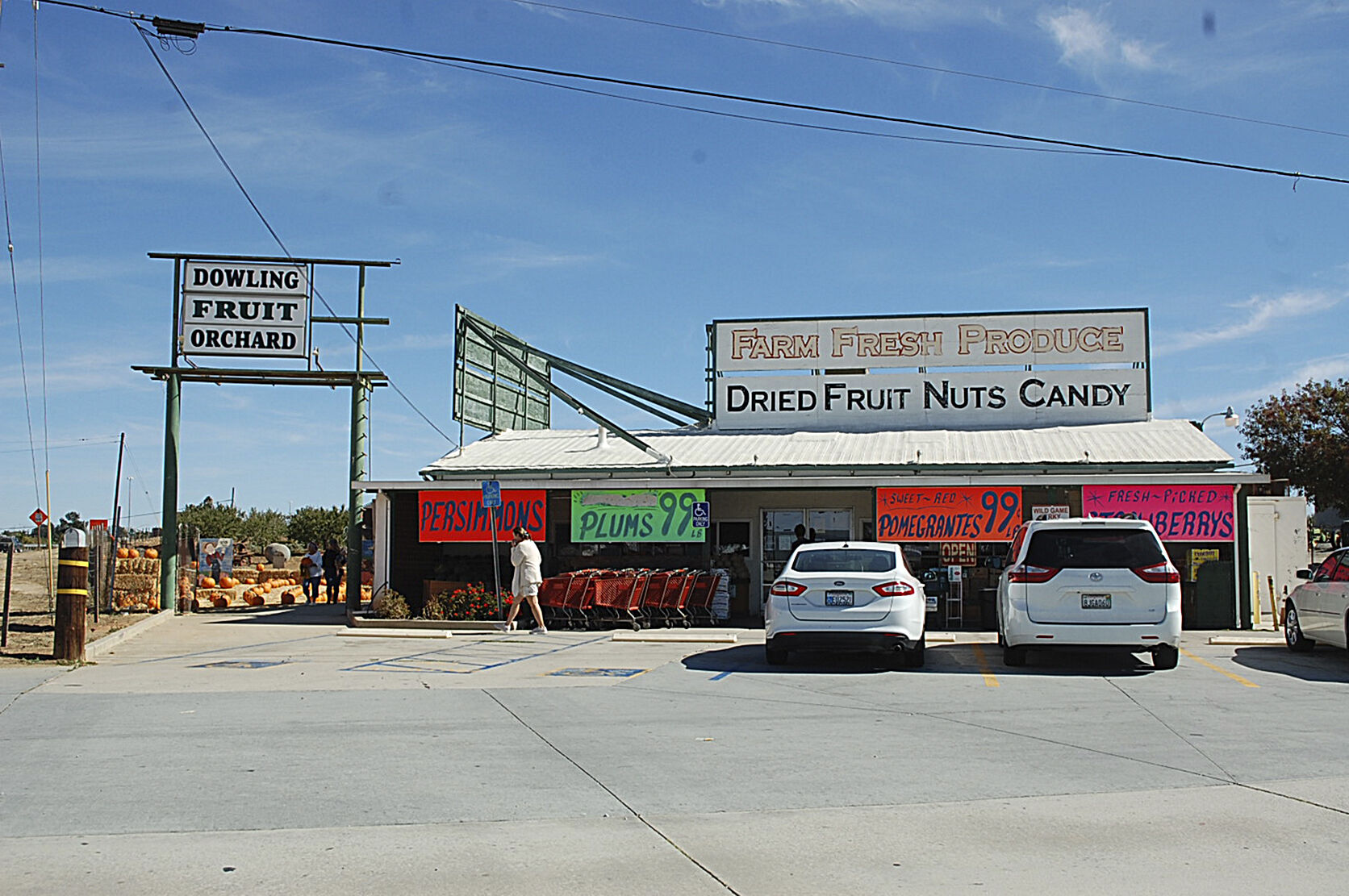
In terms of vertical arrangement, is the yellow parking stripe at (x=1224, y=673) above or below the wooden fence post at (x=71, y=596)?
below

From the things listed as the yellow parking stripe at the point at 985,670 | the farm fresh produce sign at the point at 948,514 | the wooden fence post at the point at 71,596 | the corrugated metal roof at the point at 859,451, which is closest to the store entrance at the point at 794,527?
the corrugated metal roof at the point at 859,451

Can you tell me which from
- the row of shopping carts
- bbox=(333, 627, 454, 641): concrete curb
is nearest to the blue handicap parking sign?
the row of shopping carts

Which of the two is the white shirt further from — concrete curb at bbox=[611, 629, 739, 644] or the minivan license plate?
the minivan license plate

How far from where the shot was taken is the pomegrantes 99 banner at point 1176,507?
21578 mm

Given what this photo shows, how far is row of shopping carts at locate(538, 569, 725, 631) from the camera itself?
2234 cm

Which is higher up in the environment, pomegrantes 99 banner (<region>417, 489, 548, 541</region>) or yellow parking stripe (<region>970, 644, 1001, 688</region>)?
pomegrantes 99 banner (<region>417, 489, 548, 541</region>)

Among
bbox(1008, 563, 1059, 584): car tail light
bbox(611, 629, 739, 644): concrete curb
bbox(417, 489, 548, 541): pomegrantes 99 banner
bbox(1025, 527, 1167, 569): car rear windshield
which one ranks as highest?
bbox(417, 489, 548, 541): pomegrantes 99 banner

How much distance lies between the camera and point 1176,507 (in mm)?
21797

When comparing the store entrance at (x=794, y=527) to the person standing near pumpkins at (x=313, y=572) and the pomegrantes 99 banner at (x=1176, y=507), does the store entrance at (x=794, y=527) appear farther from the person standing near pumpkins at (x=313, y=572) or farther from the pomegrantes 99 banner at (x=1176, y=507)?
the person standing near pumpkins at (x=313, y=572)

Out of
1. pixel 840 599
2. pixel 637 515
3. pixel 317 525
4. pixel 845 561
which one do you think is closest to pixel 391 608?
pixel 637 515

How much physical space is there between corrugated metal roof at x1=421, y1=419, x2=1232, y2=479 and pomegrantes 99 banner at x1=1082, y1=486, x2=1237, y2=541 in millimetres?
877

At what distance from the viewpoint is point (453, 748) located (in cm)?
959

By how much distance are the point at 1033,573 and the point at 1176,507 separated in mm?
8418

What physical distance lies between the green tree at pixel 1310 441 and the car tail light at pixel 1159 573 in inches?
1365
